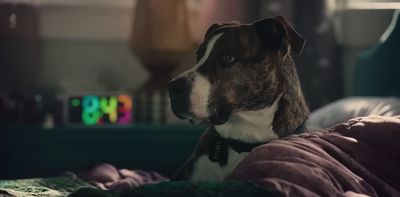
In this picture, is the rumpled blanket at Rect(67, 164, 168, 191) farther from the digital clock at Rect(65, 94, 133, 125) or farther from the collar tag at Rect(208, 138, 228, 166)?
the digital clock at Rect(65, 94, 133, 125)

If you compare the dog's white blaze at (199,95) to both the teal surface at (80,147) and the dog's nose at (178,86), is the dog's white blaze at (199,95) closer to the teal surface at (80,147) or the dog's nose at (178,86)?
the dog's nose at (178,86)

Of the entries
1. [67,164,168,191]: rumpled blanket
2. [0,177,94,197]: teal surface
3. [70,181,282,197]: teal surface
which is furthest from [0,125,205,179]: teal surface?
[70,181,282,197]: teal surface

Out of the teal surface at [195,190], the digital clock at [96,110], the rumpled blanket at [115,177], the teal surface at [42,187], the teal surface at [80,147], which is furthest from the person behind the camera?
the digital clock at [96,110]

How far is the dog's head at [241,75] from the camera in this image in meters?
0.79

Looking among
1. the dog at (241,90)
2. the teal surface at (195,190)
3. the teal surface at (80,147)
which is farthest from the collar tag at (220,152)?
the teal surface at (80,147)

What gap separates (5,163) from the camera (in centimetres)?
177

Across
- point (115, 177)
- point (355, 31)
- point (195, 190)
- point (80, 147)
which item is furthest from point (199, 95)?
point (355, 31)

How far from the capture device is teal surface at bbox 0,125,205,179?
5.53ft

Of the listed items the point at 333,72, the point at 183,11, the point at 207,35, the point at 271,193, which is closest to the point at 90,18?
the point at 183,11

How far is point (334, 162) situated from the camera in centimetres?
83

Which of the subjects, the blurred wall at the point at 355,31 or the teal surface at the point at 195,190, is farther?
the blurred wall at the point at 355,31

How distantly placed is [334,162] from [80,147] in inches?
Answer: 40.7

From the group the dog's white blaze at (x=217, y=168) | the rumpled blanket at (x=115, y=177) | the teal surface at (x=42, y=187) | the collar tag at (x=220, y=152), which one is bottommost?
the rumpled blanket at (x=115, y=177)

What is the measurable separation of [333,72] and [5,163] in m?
0.95
